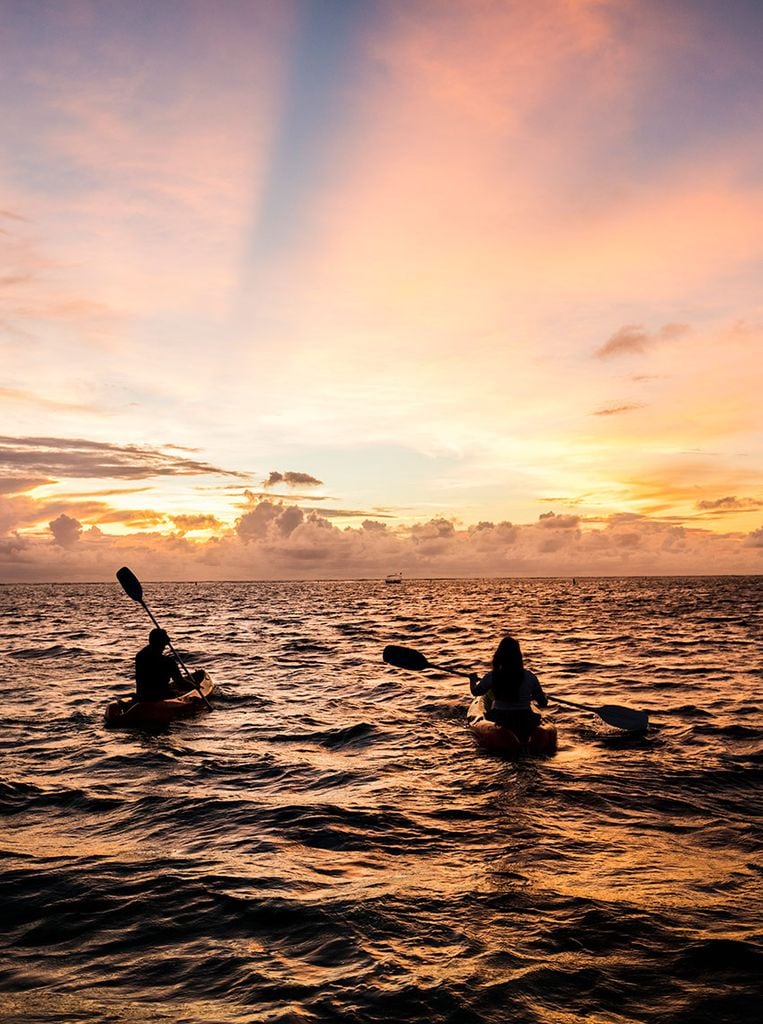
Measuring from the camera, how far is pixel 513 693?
11.4 metres

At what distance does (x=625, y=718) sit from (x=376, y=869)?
7.00m

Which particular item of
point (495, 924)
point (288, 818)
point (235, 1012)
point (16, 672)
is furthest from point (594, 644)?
point (235, 1012)

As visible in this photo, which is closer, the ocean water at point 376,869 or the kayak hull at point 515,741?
the ocean water at point 376,869

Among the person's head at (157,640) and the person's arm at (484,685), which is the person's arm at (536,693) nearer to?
the person's arm at (484,685)

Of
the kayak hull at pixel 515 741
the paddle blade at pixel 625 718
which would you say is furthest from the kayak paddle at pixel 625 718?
the kayak hull at pixel 515 741

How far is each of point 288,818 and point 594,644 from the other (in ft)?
76.1

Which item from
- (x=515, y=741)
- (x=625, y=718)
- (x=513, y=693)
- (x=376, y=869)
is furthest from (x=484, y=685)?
(x=376, y=869)

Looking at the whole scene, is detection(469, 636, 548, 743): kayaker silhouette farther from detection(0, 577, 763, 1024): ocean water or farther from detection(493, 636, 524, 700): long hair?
detection(0, 577, 763, 1024): ocean water

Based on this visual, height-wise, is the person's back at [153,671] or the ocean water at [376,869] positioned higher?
the person's back at [153,671]

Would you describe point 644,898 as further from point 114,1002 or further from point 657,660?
point 657,660

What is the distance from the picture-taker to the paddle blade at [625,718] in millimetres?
12227

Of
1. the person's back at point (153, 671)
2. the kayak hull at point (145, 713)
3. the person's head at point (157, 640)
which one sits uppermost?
the person's head at point (157, 640)

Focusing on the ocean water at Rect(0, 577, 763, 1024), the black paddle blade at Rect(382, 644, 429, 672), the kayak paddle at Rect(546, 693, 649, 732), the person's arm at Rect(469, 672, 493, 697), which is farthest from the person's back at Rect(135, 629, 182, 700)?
the kayak paddle at Rect(546, 693, 649, 732)

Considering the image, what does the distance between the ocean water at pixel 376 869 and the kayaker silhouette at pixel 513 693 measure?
70cm
